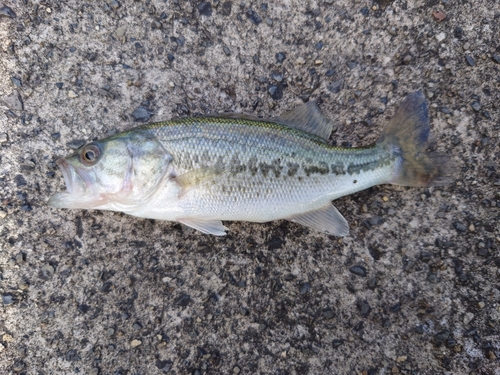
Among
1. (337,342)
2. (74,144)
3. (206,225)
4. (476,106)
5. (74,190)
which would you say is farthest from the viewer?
(476,106)

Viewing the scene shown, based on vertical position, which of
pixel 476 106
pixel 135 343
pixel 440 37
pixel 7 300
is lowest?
pixel 135 343

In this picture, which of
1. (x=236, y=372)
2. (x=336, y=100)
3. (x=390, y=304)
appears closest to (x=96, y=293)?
(x=236, y=372)

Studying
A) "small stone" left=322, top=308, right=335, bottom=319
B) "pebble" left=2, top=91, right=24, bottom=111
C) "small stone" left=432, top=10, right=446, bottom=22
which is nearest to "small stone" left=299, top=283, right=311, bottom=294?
"small stone" left=322, top=308, right=335, bottom=319

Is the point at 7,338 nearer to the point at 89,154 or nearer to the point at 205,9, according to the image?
the point at 89,154

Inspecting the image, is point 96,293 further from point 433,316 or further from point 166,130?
point 433,316

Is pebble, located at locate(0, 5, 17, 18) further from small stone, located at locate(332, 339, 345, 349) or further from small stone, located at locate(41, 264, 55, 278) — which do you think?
small stone, located at locate(332, 339, 345, 349)

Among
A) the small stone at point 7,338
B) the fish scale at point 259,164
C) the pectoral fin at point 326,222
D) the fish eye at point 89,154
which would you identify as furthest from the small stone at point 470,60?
the small stone at point 7,338

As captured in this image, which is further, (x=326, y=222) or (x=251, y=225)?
(x=251, y=225)

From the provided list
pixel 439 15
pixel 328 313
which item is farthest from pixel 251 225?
pixel 439 15
